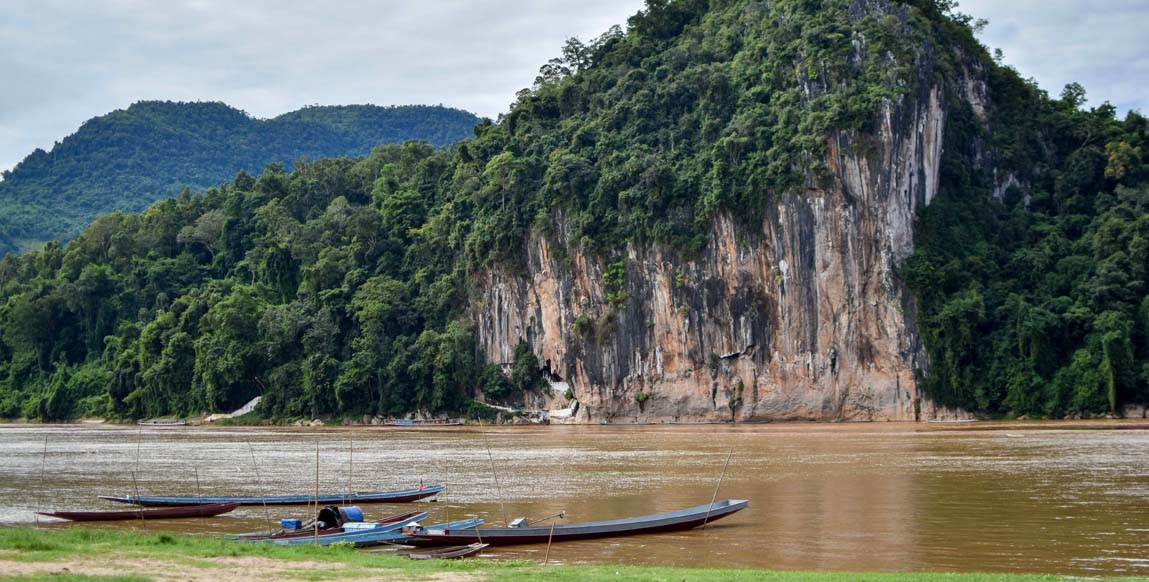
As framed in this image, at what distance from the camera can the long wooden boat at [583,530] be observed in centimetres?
2089

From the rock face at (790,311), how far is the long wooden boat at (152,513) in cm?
4842

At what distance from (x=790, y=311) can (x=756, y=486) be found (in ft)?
135

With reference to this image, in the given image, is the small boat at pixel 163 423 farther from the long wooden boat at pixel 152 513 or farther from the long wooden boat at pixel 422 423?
the long wooden boat at pixel 152 513

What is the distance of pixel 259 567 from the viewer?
17.4 m

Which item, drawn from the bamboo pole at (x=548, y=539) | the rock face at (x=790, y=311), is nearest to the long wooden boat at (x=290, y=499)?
the bamboo pole at (x=548, y=539)

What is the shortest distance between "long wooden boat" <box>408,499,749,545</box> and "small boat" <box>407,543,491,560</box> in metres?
0.27

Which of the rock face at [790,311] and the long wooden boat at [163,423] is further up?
the rock face at [790,311]

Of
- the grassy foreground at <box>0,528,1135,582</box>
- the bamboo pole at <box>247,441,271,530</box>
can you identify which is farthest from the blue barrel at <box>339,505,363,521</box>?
the grassy foreground at <box>0,528,1135,582</box>

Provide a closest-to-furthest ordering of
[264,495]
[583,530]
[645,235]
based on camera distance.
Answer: [583,530] < [264,495] < [645,235]

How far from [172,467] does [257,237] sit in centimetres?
6811

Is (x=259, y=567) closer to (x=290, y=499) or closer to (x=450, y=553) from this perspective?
(x=450, y=553)

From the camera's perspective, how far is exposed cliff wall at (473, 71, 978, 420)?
68625mm

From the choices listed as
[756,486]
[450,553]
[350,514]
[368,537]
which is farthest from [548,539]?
[756,486]

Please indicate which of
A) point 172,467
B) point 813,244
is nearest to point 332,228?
point 813,244
